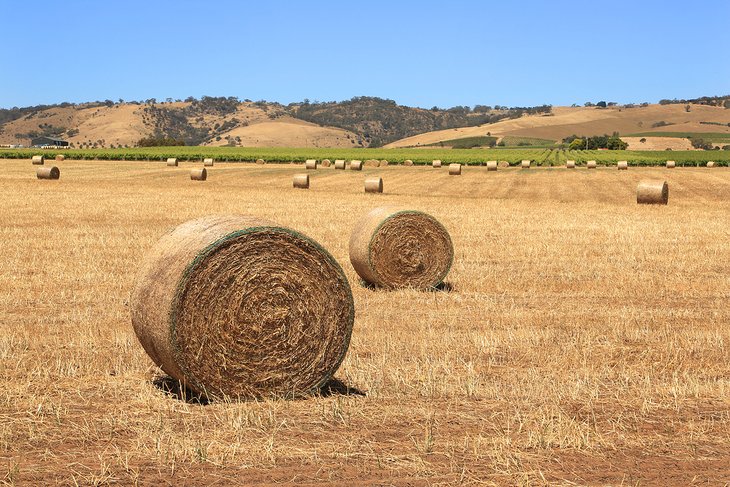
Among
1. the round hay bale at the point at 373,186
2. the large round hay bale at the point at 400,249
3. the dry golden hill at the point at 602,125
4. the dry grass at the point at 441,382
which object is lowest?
the dry grass at the point at 441,382

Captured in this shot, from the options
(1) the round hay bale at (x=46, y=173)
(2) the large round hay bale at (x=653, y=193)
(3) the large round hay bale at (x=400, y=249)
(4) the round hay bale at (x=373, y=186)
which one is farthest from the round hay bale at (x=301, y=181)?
(3) the large round hay bale at (x=400, y=249)

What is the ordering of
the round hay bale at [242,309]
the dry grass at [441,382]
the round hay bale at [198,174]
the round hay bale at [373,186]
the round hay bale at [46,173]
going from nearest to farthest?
1. the dry grass at [441,382]
2. the round hay bale at [242,309]
3. the round hay bale at [373,186]
4. the round hay bale at [46,173]
5. the round hay bale at [198,174]

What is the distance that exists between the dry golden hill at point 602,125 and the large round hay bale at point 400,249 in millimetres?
147944

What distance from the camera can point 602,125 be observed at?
178 metres

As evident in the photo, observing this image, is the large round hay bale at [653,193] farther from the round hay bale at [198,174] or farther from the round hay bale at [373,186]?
the round hay bale at [198,174]

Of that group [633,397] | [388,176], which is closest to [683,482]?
[633,397]

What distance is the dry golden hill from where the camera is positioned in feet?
551

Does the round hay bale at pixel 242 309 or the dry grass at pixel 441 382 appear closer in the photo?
the dry grass at pixel 441 382

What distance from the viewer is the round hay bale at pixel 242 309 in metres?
8.11

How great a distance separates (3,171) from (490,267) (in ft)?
144

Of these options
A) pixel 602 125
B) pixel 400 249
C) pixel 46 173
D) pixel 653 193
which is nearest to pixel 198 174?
pixel 46 173

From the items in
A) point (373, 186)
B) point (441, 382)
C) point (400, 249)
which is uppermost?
point (373, 186)

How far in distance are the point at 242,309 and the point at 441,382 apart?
6.59 feet

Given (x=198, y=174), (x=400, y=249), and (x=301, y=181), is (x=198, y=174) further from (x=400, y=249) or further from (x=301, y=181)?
(x=400, y=249)
